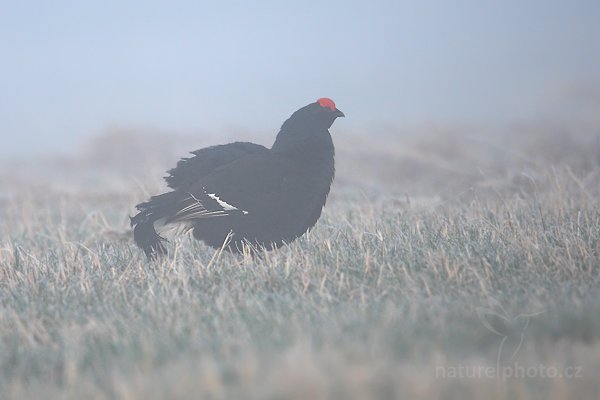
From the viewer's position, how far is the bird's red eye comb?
6.73 m

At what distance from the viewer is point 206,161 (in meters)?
6.73

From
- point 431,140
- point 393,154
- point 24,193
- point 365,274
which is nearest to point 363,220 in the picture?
point 365,274

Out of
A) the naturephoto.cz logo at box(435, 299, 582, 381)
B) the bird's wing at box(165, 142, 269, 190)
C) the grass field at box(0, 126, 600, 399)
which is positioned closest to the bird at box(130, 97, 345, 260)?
the bird's wing at box(165, 142, 269, 190)

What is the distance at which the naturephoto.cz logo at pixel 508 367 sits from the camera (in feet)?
10.8

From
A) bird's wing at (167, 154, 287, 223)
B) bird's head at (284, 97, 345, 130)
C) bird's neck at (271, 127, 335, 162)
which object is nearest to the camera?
bird's wing at (167, 154, 287, 223)

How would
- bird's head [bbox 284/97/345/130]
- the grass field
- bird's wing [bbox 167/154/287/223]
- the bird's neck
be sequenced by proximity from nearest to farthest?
the grass field, bird's wing [bbox 167/154/287/223], the bird's neck, bird's head [bbox 284/97/345/130]

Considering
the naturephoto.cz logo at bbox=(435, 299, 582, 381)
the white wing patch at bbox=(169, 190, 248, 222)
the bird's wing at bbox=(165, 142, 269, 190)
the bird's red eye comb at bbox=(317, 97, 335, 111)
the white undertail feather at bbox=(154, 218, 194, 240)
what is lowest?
the naturephoto.cz logo at bbox=(435, 299, 582, 381)

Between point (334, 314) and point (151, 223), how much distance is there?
264cm

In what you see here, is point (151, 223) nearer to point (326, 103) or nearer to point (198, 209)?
A: point (198, 209)

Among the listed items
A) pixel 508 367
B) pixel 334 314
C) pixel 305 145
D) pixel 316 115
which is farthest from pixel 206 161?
pixel 508 367

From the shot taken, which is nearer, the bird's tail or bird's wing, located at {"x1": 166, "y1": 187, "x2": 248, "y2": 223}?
bird's wing, located at {"x1": 166, "y1": 187, "x2": 248, "y2": 223}

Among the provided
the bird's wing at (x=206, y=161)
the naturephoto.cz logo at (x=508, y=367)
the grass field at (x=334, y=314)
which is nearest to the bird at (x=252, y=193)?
the bird's wing at (x=206, y=161)

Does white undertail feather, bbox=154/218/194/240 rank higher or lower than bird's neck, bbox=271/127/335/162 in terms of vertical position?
lower

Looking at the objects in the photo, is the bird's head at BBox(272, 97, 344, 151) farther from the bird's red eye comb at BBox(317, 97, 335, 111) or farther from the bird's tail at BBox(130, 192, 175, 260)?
the bird's tail at BBox(130, 192, 175, 260)
